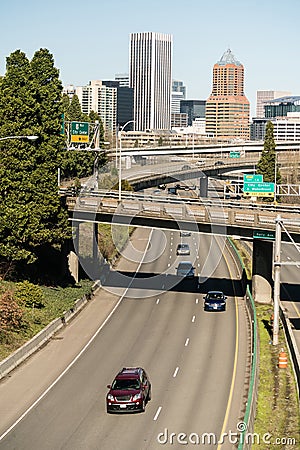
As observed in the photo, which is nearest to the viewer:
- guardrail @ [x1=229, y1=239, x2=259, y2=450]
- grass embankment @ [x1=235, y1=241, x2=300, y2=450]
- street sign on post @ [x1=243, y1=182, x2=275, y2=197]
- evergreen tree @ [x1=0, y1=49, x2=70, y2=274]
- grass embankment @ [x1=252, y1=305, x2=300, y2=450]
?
guardrail @ [x1=229, y1=239, x2=259, y2=450]

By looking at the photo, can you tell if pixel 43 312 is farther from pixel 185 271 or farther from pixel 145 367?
pixel 185 271

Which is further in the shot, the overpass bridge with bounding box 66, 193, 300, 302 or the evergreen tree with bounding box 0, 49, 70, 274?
the evergreen tree with bounding box 0, 49, 70, 274

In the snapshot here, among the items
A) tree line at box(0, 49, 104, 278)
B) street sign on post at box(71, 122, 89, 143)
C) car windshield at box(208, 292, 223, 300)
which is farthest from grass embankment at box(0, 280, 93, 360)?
street sign on post at box(71, 122, 89, 143)

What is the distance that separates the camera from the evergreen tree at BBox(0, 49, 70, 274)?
192ft

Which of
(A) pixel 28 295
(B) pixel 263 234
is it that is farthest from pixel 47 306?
(B) pixel 263 234

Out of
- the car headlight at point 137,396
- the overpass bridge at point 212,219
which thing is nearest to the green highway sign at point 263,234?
the overpass bridge at point 212,219

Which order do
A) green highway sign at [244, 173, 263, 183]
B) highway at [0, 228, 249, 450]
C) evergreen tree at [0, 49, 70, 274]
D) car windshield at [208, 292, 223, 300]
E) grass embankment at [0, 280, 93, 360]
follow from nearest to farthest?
highway at [0, 228, 249, 450] < grass embankment at [0, 280, 93, 360] < evergreen tree at [0, 49, 70, 274] < car windshield at [208, 292, 223, 300] < green highway sign at [244, 173, 263, 183]

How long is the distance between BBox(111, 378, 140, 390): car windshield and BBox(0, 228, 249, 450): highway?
1.20 meters

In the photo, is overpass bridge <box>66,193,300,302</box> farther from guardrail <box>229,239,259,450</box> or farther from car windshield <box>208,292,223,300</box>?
car windshield <box>208,292,223,300</box>

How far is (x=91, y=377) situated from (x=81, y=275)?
95.4 ft

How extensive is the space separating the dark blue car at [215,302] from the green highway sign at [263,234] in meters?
5.16

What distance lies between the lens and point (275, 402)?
1479 inches

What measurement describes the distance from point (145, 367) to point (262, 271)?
770 inches

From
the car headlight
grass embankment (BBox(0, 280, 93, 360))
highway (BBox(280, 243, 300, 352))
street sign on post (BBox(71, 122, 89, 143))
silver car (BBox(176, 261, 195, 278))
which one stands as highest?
street sign on post (BBox(71, 122, 89, 143))
